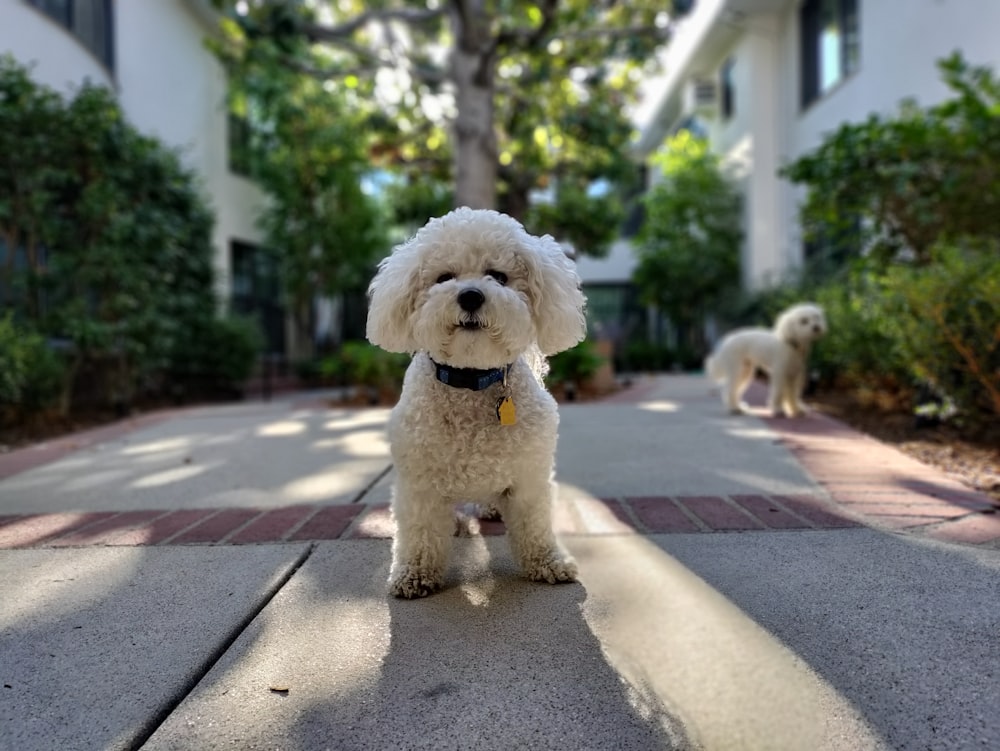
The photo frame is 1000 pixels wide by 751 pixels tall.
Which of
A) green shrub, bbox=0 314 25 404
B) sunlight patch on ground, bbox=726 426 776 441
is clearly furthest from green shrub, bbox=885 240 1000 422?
green shrub, bbox=0 314 25 404

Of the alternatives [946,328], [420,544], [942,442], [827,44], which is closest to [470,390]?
[420,544]

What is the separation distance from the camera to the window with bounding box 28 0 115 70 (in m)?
8.05

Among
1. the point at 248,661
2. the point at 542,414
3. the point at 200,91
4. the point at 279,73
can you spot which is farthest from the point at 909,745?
the point at 200,91

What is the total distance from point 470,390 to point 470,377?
0.17 ft

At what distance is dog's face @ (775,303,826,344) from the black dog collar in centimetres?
466

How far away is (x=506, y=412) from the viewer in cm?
223

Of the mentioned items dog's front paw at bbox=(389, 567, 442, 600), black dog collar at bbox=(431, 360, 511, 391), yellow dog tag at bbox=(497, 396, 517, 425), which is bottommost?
dog's front paw at bbox=(389, 567, 442, 600)

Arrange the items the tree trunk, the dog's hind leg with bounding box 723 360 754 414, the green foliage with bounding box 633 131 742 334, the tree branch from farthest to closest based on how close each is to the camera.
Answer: the green foliage with bounding box 633 131 742 334 → the tree branch → the tree trunk → the dog's hind leg with bounding box 723 360 754 414

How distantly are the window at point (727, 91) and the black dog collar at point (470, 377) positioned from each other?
13.9 m

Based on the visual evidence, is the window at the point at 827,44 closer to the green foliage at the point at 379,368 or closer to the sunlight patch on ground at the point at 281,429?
the green foliage at the point at 379,368

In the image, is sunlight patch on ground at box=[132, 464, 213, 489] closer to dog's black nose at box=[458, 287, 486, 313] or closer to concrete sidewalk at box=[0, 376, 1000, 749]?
concrete sidewalk at box=[0, 376, 1000, 749]

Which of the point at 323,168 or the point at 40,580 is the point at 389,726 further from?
the point at 323,168

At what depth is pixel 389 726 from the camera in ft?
4.98

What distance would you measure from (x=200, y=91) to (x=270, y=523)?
11.0 m
